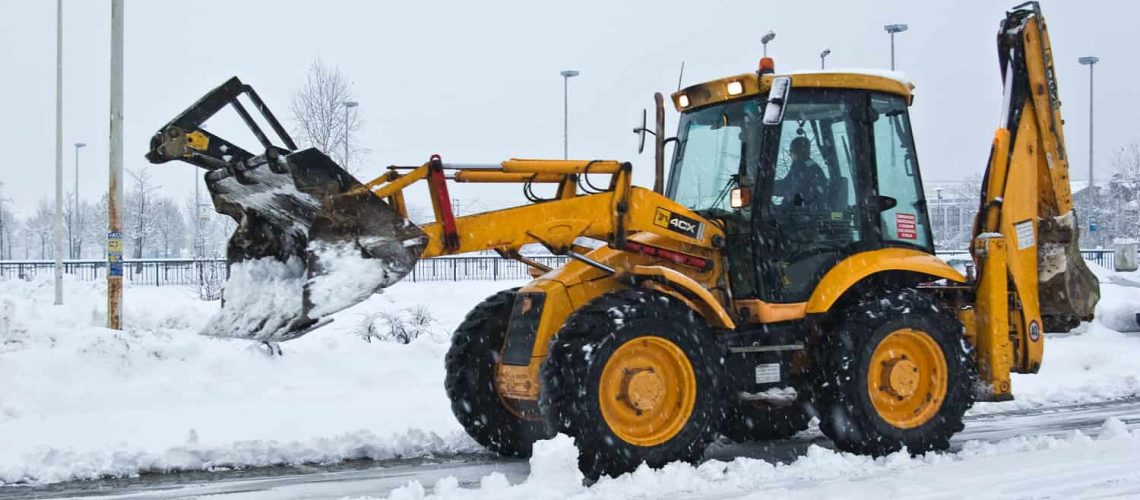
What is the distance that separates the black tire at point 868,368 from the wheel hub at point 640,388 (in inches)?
53.1

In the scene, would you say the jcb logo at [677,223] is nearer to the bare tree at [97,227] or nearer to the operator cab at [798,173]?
the operator cab at [798,173]

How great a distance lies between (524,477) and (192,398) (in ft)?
14.6

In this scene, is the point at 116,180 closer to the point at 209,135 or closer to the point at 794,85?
the point at 209,135

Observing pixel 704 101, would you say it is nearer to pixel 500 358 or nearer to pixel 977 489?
pixel 500 358

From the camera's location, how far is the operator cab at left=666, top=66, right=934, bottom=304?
23.3 ft

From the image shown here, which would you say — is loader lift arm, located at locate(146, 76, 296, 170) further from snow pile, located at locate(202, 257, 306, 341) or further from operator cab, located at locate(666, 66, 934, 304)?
operator cab, located at locate(666, 66, 934, 304)

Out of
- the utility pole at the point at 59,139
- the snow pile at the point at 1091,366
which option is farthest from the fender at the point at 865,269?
the utility pole at the point at 59,139

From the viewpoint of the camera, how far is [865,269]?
718cm

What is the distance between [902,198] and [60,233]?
21.7 m

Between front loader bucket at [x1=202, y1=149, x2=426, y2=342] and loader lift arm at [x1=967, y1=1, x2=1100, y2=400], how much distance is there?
432 cm

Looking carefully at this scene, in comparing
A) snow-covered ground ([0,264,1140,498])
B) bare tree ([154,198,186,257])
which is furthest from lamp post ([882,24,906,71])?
bare tree ([154,198,186,257])

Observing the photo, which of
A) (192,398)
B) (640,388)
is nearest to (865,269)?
(640,388)

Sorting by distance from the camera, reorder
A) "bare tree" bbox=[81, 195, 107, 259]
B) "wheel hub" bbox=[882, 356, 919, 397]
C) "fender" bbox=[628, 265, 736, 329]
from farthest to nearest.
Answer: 1. "bare tree" bbox=[81, 195, 107, 259]
2. "wheel hub" bbox=[882, 356, 919, 397]
3. "fender" bbox=[628, 265, 736, 329]

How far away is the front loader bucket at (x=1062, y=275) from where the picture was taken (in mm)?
8266
